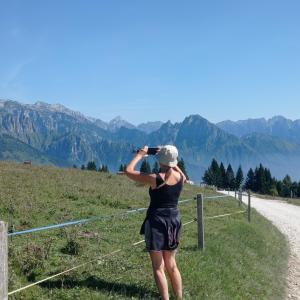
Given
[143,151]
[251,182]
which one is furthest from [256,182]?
[143,151]

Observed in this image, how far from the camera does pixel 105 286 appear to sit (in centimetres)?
857

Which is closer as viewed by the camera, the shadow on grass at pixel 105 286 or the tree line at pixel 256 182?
the shadow on grass at pixel 105 286

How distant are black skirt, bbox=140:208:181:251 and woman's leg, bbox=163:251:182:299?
0.19m

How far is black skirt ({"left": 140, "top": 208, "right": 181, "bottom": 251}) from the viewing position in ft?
25.4

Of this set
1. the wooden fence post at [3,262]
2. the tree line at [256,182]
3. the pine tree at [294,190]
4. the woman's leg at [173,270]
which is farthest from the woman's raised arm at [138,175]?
the pine tree at [294,190]

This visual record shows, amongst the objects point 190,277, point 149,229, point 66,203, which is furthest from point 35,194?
point 149,229

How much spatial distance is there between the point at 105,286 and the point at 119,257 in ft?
7.06

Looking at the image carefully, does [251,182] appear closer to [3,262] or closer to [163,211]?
[163,211]

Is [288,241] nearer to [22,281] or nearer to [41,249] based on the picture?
[41,249]

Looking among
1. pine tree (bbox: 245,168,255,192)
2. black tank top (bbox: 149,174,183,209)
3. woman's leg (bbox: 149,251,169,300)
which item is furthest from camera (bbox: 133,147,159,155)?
pine tree (bbox: 245,168,255,192)

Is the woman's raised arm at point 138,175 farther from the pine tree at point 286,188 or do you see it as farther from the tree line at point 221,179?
the tree line at point 221,179

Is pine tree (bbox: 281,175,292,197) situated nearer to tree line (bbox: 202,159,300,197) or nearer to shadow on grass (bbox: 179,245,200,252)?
tree line (bbox: 202,159,300,197)

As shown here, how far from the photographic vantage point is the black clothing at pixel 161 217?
25.2 feet

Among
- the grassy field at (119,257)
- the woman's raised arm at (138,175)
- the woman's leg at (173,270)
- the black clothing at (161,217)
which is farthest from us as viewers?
the grassy field at (119,257)
